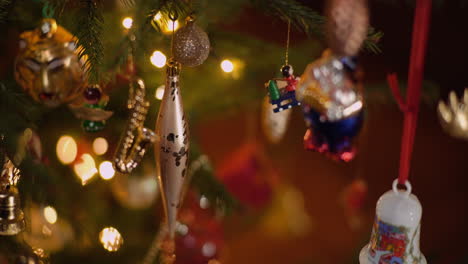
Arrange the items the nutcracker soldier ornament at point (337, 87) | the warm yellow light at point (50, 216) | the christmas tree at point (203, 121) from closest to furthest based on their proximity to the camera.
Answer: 1. the nutcracker soldier ornament at point (337, 87)
2. the christmas tree at point (203, 121)
3. the warm yellow light at point (50, 216)

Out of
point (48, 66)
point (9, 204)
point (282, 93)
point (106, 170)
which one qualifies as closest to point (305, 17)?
point (282, 93)

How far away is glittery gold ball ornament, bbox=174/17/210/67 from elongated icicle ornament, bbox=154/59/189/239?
0.02 meters

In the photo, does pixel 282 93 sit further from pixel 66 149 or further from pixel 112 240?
pixel 66 149

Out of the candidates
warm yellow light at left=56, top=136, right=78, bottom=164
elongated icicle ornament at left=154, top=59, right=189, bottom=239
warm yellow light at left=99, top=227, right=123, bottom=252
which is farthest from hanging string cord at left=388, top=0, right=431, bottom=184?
warm yellow light at left=56, top=136, right=78, bottom=164

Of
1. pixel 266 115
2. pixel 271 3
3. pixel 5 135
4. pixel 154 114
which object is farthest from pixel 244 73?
pixel 5 135

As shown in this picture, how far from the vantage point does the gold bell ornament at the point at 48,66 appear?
62 centimetres

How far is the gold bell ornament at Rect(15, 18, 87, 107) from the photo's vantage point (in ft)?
2.05

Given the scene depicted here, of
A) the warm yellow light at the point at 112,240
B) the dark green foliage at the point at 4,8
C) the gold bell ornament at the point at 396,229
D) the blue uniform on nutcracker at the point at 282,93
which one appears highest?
the dark green foliage at the point at 4,8

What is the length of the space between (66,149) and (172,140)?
1.83 feet

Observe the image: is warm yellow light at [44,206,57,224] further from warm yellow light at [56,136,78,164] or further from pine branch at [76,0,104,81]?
pine branch at [76,0,104,81]

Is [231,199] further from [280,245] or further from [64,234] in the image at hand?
[280,245]

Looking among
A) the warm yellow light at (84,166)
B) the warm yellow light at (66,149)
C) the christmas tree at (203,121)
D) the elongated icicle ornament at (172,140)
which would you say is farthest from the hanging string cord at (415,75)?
the warm yellow light at (66,149)

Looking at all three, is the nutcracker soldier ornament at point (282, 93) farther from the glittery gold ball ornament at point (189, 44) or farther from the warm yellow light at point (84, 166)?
the warm yellow light at point (84, 166)

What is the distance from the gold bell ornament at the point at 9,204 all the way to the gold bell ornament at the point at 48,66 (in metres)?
0.09
